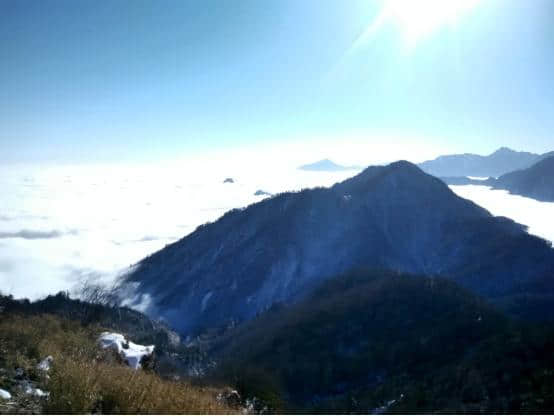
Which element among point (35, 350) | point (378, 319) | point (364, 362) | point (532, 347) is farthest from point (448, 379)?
point (378, 319)

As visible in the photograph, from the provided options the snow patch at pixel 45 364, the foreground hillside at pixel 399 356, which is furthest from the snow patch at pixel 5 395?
the foreground hillside at pixel 399 356

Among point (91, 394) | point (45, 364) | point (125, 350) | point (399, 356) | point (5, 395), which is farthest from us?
point (399, 356)

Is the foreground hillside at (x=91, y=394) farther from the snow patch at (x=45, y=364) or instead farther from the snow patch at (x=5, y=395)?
the snow patch at (x=45, y=364)

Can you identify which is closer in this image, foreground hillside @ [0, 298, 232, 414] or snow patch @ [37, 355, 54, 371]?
foreground hillside @ [0, 298, 232, 414]

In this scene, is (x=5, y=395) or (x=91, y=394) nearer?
(x=91, y=394)

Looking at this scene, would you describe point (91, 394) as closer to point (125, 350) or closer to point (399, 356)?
point (125, 350)

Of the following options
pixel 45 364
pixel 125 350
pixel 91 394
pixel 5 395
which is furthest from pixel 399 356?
pixel 91 394

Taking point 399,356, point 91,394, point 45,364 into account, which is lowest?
point 399,356

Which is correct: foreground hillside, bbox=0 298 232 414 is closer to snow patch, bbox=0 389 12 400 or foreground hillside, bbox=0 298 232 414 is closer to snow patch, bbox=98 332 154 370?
snow patch, bbox=0 389 12 400

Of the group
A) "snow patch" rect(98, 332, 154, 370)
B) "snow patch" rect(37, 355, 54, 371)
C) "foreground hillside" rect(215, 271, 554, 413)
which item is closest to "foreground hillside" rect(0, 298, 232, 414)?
"snow patch" rect(37, 355, 54, 371)
